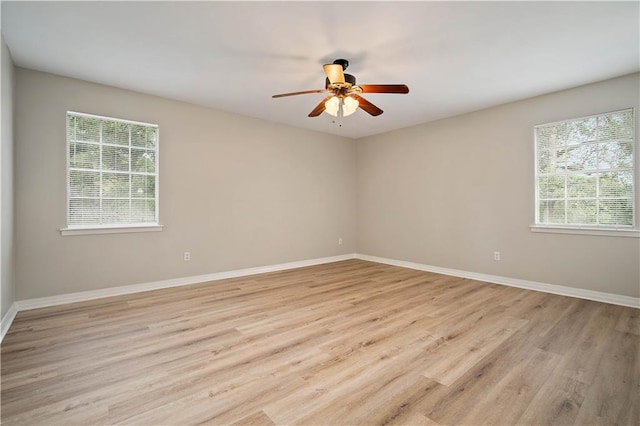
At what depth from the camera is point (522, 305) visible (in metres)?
3.50

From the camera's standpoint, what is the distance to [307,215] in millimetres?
5914

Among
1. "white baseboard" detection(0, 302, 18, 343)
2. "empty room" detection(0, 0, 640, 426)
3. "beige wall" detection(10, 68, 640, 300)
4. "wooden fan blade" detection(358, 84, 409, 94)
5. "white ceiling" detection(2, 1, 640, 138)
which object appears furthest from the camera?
"beige wall" detection(10, 68, 640, 300)

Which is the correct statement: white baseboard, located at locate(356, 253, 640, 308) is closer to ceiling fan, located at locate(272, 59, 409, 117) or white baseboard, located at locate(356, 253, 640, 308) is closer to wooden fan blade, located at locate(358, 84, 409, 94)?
ceiling fan, located at locate(272, 59, 409, 117)

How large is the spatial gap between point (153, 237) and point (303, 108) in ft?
9.36

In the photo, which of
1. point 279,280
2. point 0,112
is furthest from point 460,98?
point 0,112

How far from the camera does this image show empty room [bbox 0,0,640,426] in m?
1.95

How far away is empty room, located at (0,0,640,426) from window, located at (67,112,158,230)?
24 mm

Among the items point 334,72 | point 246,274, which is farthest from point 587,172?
point 246,274

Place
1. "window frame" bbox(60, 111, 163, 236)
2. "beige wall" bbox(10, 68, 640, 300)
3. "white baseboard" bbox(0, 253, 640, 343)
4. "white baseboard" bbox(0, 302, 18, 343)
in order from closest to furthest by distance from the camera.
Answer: "white baseboard" bbox(0, 302, 18, 343) → "white baseboard" bbox(0, 253, 640, 343) → "beige wall" bbox(10, 68, 640, 300) → "window frame" bbox(60, 111, 163, 236)

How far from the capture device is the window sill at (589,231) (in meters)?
3.45

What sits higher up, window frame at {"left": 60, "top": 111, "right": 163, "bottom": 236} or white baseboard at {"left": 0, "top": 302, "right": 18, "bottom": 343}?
window frame at {"left": 60, "top": 111, "right": 163, "bottom": 236}

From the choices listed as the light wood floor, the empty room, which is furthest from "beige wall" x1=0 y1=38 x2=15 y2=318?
the light wood floor

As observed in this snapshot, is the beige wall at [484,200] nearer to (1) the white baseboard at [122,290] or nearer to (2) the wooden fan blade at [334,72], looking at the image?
(1) the white baseboard at [122,290]

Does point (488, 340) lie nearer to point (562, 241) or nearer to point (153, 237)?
point (562, 241)
